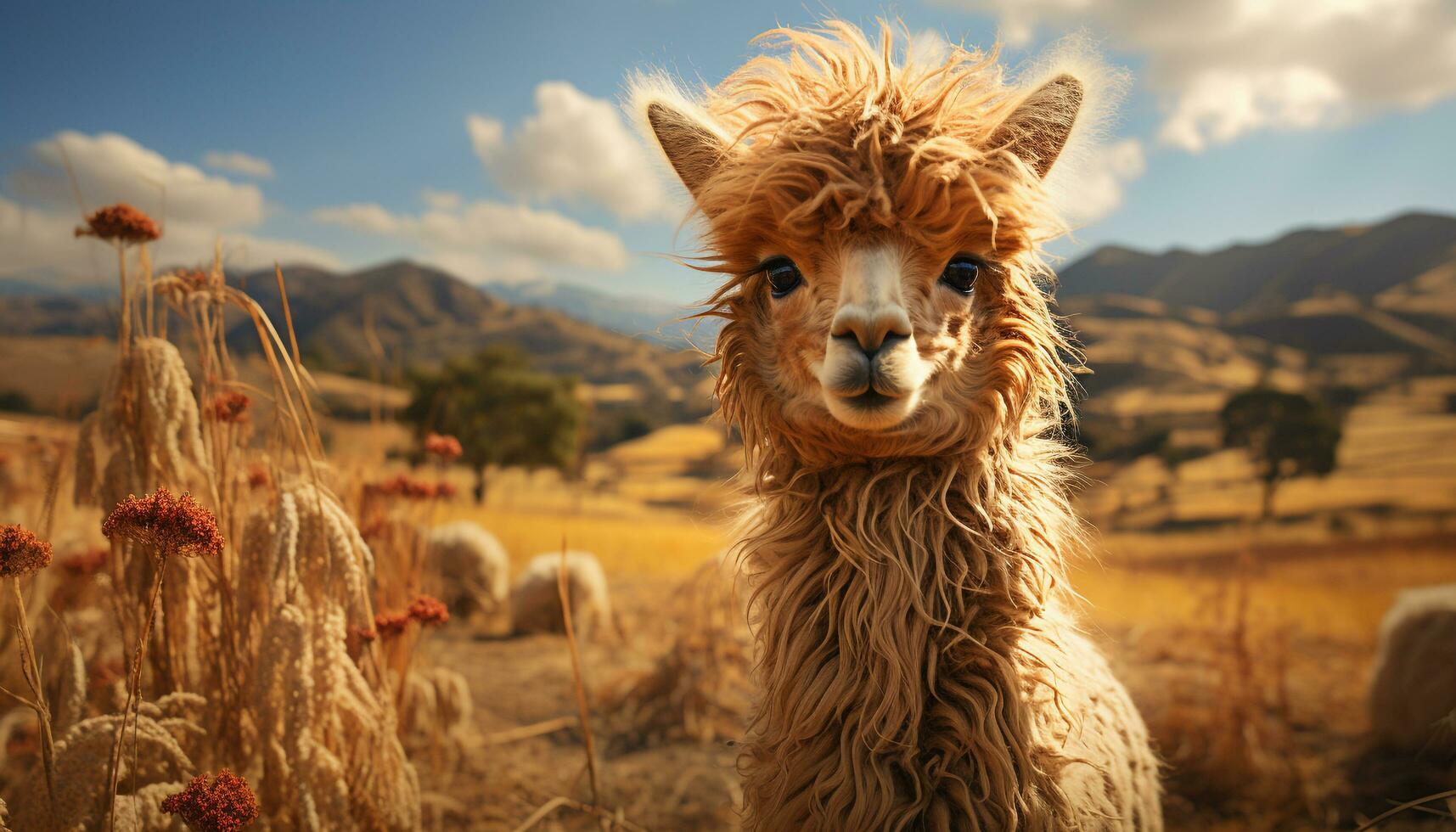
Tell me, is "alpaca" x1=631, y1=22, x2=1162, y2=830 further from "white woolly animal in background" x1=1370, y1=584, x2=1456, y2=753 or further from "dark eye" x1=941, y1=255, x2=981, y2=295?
"white woolly animal in background" x1=1370, y1=584, x2=1456, y2=753

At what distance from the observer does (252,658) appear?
2.49 m

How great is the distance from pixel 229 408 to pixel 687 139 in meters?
1.85

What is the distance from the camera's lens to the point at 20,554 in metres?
1.47

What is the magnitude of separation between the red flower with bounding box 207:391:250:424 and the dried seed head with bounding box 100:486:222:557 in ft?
3.26

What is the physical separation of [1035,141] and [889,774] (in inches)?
73.0

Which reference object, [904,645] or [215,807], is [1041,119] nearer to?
[904,645]

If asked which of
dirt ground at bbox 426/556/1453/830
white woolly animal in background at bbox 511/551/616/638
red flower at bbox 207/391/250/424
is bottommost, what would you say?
dirt ground at bbox 426/556/1453/830

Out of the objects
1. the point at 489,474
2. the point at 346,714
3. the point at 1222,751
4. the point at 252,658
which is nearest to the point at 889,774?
the point at 346,714

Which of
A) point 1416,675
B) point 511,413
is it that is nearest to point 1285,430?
point 1416,675

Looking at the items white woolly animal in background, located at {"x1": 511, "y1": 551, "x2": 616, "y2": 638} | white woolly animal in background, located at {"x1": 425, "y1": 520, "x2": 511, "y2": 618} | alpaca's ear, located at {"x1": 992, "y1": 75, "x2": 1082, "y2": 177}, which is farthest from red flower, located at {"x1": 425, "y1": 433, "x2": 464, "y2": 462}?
white woolly animal in background, located at {"x1": 425, "y1": 520, "x2": 511, "y2": 618}

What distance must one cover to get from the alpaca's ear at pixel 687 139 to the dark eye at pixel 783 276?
44 cm

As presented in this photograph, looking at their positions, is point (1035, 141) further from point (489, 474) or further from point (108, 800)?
point (489, 474)

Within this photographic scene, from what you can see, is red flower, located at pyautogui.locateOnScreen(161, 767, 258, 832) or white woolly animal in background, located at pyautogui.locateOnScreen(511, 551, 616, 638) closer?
red flower, located at pyautogui.locateOnScreen(161, 767, 258, 832)

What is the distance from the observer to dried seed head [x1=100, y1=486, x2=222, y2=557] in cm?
151
